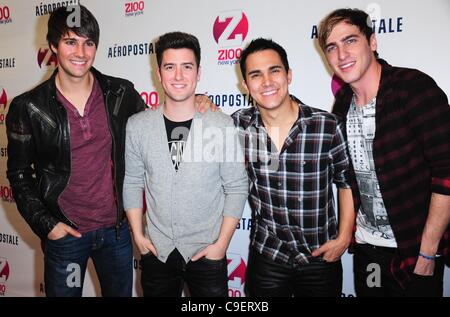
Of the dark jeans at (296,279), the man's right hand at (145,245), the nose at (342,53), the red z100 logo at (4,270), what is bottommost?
the red z100 logo at (4,270)

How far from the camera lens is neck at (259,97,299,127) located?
163cm

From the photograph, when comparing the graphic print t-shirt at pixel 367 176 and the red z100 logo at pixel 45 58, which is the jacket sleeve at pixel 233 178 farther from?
the red z100 logo at pixel 45 58

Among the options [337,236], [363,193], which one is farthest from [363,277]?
[363,193]

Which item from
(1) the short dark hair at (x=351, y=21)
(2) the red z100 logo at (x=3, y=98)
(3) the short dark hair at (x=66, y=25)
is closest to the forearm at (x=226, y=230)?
(1) the short dark hair at (x=351, y=21)

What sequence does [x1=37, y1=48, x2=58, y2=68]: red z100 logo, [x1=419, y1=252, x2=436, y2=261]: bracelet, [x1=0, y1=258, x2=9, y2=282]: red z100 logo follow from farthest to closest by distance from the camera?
[x1=0, y1=258, x2=9, y2=282]: red z100 logo, [x1=37, y1=48, x2=58, y2=68]: red z100 logo, [x1=419, y1=252, x2=436, y2=261]: bracelet

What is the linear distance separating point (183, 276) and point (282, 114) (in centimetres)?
98

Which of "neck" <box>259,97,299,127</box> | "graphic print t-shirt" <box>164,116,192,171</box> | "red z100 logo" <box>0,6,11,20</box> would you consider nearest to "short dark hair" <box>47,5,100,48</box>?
"graphic print t-shirt" <box>164,116,192,171</box>

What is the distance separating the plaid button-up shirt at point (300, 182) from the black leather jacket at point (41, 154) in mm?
818

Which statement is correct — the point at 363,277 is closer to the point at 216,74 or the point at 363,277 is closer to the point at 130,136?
the point at 130,136

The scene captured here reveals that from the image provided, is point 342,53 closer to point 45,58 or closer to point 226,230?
point 226,230

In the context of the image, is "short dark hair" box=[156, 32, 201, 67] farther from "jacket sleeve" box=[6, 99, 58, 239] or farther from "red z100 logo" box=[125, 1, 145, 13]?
"red z100 logo" box=[125, 1, 145, 13]

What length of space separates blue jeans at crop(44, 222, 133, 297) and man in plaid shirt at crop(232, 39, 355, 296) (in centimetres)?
76

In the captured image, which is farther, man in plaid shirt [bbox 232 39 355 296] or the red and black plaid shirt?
man in plaid shirt [bbox 232 39 355 296]

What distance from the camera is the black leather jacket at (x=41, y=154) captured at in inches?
66.2
